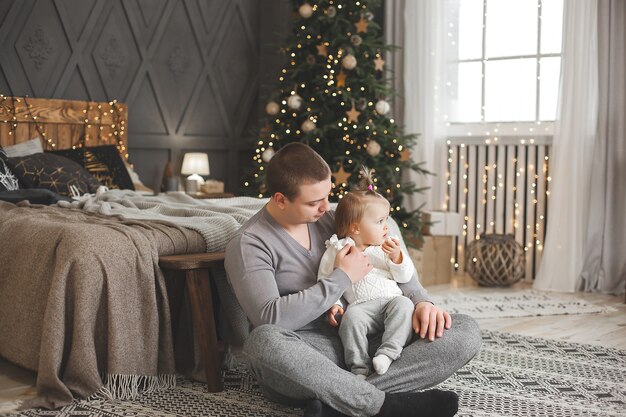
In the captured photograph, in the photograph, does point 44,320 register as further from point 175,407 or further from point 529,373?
point 529,373

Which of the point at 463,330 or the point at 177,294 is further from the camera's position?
the point at 177,294

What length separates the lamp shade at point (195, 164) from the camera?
241 inches

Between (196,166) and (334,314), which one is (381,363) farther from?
(196,166)

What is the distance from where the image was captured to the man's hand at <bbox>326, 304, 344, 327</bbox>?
2559 millimetres

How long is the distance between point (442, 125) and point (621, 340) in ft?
8.63

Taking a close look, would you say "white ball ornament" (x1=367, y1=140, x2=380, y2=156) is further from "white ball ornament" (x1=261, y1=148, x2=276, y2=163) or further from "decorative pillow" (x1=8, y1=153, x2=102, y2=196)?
"decorative pillow" (x1=8, y1=153, x2=102, y2=196)

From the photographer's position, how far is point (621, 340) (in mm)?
3910

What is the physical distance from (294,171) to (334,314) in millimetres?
473

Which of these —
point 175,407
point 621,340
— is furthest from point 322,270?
point 621,340

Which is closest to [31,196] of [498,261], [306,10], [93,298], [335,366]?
[93,298]

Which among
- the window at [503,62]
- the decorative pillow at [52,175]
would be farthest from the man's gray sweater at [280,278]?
the window at [503,62]

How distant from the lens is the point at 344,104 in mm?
5773

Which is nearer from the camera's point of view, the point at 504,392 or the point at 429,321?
the point at 429,321

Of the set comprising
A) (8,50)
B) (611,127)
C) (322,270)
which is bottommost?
(322,270)
